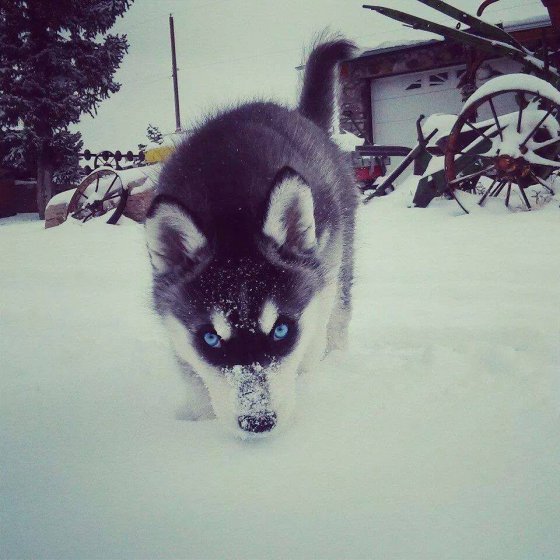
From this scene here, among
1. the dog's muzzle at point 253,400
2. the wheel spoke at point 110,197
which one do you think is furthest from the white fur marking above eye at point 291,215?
the wheel spoke at point 110,197

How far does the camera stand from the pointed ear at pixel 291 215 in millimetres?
1500

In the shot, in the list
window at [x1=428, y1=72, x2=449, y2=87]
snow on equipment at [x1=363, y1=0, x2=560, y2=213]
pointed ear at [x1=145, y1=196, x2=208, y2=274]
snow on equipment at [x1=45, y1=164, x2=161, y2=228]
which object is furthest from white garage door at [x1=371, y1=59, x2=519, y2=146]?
pointed ear at [x1=145, y1=196, x2=208, y2=274]

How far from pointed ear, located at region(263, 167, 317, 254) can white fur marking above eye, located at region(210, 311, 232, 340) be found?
1.15ft

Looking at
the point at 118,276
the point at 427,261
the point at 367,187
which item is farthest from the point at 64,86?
the point at 427,261

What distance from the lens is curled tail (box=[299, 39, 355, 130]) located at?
3.21 meters

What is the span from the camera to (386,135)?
15539 millimetres

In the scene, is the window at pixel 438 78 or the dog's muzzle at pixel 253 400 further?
the window at pixel 438 78

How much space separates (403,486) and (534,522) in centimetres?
30

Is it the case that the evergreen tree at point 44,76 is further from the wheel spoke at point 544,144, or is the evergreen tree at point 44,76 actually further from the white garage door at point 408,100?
the wheel spoke at point 544,144

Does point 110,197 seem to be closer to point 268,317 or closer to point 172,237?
point 172,237

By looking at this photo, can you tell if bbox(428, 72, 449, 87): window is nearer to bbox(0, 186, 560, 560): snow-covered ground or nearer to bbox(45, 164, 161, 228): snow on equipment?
bbox(45, 164, 161, 228): snow on equipment

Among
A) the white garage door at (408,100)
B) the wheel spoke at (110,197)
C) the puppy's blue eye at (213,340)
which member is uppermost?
the white garage door at (408,100)

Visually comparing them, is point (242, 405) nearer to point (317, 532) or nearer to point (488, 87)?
point (317, 532)

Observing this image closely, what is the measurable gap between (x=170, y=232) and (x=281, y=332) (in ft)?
1.75
